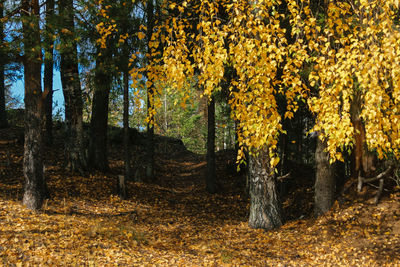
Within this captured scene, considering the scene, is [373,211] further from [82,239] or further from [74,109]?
[74,109]

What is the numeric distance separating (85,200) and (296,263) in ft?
19.1

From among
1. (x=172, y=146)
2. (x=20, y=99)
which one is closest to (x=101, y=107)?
(x=20, y=99)

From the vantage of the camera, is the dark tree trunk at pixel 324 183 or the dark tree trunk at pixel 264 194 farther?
the dark tree trunk at pixel 324 183

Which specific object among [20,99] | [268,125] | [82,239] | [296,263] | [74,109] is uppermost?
[20,99]

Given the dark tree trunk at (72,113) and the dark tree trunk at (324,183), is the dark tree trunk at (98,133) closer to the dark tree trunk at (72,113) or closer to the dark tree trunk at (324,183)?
the dark tree trunk at (72,113)

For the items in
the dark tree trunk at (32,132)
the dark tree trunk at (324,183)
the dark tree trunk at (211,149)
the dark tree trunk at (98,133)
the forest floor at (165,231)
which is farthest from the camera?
the dark tree trunk at (211,149)

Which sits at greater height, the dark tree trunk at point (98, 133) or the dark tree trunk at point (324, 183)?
the dark tree trunk at point (98, 133)

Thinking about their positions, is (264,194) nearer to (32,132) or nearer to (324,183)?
(324,183)

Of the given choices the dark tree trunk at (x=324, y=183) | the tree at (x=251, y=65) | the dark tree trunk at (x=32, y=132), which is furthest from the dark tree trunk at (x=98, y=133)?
the dark tree trunk at (x=324, y=183)

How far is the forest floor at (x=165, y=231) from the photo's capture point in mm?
5609

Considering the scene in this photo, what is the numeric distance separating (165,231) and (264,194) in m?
2.52

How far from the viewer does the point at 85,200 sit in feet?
29.9

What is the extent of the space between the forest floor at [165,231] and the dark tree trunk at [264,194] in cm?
27

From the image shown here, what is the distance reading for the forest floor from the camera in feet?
18.4
